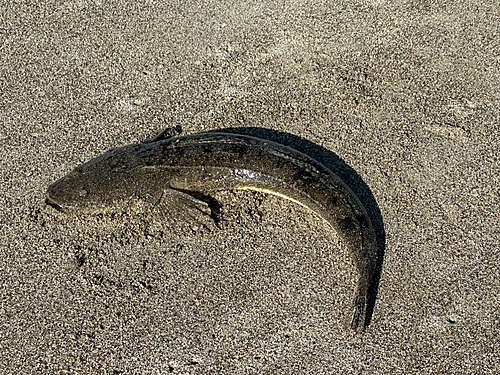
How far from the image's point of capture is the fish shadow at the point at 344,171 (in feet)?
11.9

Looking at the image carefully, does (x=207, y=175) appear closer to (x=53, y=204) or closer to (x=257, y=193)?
(x=257, y=193)

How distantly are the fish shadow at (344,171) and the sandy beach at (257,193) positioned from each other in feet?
0.05

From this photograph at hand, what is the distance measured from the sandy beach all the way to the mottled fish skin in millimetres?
184

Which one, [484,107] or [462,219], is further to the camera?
[484,107]

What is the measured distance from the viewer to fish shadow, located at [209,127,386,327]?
3.63 m

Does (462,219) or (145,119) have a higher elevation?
(145,119)

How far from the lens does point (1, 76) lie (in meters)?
4.30

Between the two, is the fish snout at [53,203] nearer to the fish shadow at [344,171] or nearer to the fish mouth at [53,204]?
the fish mouth at [53,204]

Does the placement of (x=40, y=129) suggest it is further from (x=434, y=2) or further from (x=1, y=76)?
(x=434, y=2)

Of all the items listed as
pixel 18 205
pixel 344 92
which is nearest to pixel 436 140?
pixel 344 92

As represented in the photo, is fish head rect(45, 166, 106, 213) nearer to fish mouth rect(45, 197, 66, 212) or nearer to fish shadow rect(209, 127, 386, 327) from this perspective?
fish mouth rect(45, 197, 66, 212)

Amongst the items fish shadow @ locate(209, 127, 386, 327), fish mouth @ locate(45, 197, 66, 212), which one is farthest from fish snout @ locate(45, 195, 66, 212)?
fish shadow @ locate(209, 127, 386, 327)

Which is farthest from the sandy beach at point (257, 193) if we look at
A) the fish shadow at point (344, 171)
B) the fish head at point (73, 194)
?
the fish head at point (73, 194)

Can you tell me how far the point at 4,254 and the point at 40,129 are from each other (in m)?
1.18
